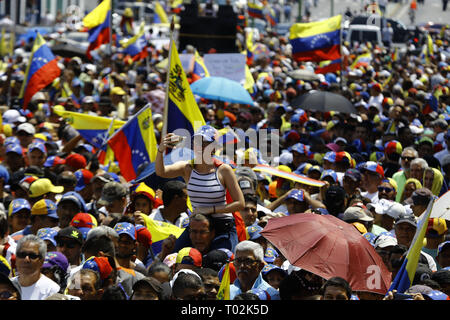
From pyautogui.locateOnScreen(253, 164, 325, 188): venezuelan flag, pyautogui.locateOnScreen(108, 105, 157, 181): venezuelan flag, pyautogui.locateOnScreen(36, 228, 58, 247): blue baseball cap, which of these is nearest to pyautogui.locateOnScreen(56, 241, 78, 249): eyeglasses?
pyautogui.locateOnScreen(36, 228, 58, 247): blue baseball cap

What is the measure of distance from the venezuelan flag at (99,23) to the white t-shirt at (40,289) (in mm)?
12672

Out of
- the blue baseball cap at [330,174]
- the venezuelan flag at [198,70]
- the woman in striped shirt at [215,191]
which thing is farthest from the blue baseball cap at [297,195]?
the venezuelan flag at [198,70]

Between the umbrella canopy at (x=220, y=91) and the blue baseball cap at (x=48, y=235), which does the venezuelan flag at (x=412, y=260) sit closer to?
the blue baseball cap at (x=48, y=235)

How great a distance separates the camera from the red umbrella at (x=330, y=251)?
5579 millimetres

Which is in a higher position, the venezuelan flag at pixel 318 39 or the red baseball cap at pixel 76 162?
the venezuelan flag at pixel 318 39

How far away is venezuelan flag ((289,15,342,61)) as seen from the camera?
16.4 meters

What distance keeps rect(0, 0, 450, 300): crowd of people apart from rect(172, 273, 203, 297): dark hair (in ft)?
0.03

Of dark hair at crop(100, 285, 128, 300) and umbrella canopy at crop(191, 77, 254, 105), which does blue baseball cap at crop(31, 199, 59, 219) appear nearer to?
dark hair at crop(100, 285, 128, 300)

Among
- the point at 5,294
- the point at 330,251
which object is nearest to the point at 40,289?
the point at 5,294

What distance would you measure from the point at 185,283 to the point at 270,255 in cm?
141
